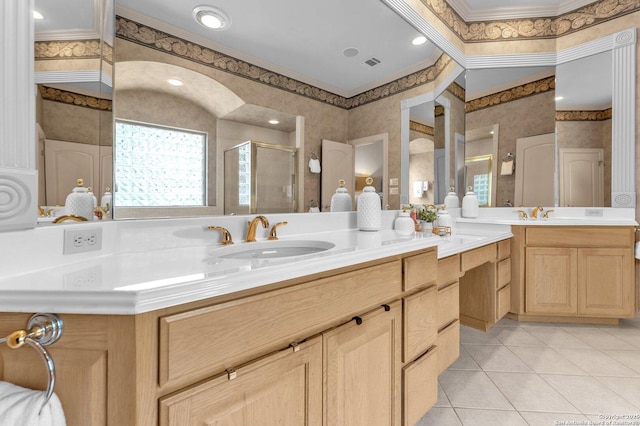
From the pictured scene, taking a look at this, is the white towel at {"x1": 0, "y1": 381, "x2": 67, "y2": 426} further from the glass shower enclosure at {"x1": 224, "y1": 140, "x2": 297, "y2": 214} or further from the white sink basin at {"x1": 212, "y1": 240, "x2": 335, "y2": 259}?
the glass shower enclosure at {"x1": 224, "y1": 140, "x2": 297, "y2": 214}

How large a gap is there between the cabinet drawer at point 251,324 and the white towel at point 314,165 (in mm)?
725

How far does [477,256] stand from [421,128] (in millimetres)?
1003

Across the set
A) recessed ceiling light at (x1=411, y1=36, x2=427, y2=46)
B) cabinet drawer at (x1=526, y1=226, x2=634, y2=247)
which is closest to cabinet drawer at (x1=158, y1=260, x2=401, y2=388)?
recessed ceiling light at (x1=411, y1=36, x2=427, y2=46)

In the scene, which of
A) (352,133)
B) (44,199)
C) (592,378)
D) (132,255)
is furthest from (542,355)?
(44,199)

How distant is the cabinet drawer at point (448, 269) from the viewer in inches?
58.2

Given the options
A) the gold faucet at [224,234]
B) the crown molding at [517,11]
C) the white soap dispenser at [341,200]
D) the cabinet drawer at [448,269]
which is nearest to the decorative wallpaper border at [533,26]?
the crown molding at [517,11]

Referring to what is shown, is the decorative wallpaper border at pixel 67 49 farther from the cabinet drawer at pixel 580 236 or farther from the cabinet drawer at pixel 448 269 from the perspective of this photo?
the cabinet drawer at pixel 580 236

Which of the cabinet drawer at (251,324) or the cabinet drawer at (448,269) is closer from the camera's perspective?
the cabinet drawer at (251,324)

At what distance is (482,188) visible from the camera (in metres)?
3.04

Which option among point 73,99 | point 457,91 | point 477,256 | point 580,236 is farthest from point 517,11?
point 73,99

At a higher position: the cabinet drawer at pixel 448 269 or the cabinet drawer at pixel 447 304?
the cabinet drawer at pixel 448 269

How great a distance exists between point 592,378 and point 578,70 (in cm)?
275

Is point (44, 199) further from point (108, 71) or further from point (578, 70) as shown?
point (578, 70)

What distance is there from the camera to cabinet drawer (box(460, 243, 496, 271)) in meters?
1.71
